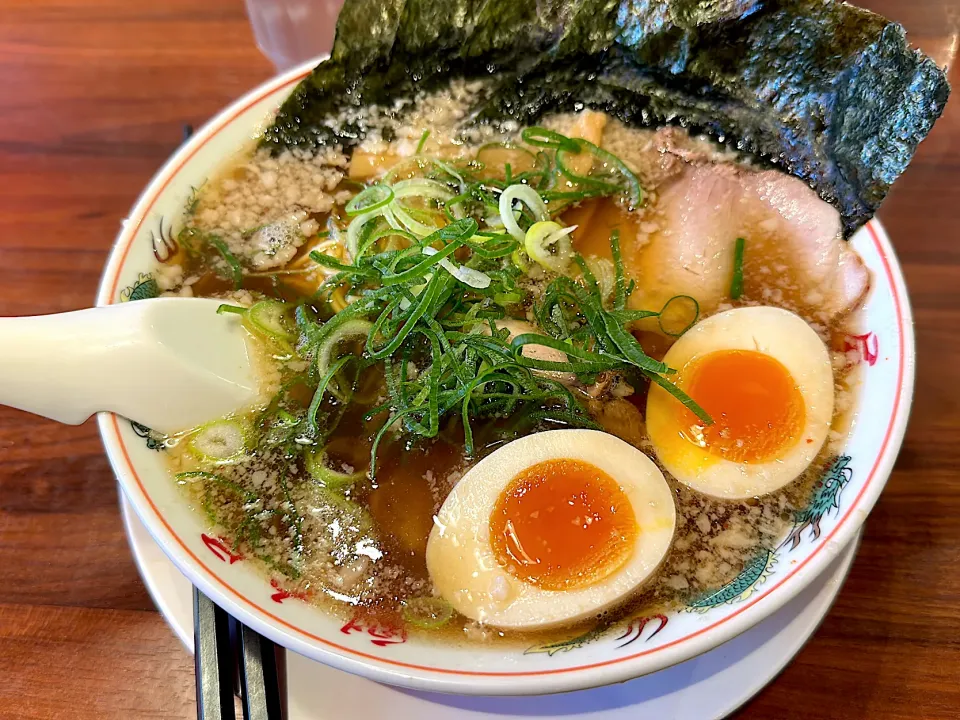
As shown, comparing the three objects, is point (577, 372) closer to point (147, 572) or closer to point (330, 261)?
point (330, 261)

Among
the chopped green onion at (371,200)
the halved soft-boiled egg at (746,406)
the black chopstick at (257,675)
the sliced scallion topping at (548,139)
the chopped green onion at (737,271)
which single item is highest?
the sliced scallion topping at (548,139)

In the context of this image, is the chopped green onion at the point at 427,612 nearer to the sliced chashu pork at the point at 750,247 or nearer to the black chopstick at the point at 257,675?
the black chopstick at the point at 257,675

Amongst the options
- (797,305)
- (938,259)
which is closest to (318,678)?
(797,305)

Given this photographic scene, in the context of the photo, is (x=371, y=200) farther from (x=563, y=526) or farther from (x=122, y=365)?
(x=563, y=526)

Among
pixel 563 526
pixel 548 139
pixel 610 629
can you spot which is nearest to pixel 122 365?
pixel 563 526

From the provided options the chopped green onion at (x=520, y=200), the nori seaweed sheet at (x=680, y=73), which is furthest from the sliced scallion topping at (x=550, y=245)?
the nori seaweed sheet at (x=680, y=73)

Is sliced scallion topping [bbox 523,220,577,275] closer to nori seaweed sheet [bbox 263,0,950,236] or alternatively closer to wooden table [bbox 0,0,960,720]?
nori seaweed sheet [bbox 263,0,950,236]
